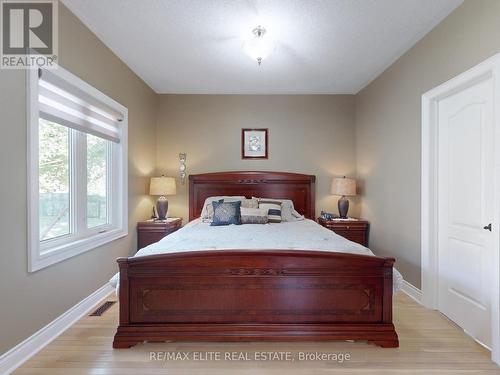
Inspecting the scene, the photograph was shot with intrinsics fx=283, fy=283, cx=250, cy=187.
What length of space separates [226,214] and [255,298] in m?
1.51

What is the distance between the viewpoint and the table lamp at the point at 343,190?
13.0 feet

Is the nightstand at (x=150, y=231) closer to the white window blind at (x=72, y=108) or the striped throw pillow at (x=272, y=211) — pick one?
the white window blind at (x=72, y=108)

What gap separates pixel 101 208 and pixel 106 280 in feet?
2.49

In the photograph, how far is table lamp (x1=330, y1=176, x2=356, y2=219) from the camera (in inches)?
156

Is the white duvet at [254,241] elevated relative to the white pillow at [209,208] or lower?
lower

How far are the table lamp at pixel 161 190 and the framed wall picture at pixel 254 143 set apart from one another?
46.0 inches

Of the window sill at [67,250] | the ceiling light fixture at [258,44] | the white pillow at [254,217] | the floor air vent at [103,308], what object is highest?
the ceiling light fixture at [258,44]

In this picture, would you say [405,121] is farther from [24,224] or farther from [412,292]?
[24,224]

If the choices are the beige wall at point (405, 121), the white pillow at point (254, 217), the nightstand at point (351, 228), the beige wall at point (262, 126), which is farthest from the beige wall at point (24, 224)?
the beige wall at point (405, 121)

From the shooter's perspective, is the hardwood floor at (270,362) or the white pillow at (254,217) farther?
the white pillow at (254,217)

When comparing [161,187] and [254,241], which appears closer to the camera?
[254,241]

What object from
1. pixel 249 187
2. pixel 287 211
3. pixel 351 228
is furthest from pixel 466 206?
pixel 249 187

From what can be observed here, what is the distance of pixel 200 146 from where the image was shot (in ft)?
14.2

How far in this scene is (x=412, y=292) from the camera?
2.88m
